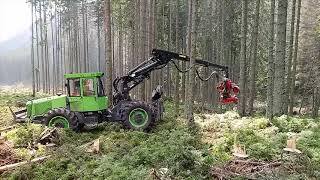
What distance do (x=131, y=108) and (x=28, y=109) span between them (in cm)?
358

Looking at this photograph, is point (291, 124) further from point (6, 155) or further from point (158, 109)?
point (6, 155)

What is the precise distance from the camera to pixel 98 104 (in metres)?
13.0

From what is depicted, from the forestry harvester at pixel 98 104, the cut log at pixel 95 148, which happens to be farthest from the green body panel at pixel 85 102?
the cut log at pixel 95 148

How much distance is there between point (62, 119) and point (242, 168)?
6991mm

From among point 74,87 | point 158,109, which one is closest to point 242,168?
point 158,109

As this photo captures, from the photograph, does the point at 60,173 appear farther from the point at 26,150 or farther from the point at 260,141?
the point at 260,141

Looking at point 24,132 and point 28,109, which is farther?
point 28,109

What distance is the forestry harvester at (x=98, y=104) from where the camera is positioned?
41.1 feet

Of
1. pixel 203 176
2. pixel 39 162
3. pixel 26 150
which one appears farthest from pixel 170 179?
pixel 26 150

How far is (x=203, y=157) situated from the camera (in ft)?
26.9

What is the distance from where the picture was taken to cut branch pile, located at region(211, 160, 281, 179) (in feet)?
23.0

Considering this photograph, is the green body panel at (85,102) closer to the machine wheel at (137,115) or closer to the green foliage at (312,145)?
the machine wheel at (137,115)

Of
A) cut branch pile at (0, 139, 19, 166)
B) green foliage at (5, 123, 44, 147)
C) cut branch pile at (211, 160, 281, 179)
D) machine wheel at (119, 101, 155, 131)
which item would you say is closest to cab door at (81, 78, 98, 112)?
machine wheel at (119, 101, 155, 131)

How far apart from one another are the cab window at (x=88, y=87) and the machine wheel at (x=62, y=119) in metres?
0.86
